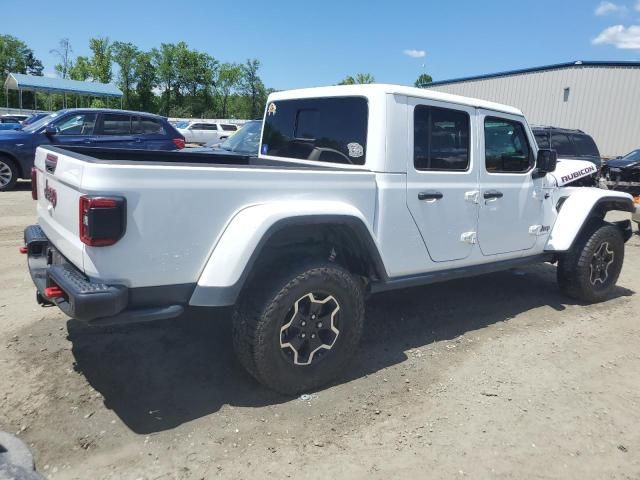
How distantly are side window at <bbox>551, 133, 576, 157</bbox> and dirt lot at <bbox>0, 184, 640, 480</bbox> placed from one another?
9.18 metres

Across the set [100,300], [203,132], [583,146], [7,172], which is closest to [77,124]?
[7,172]

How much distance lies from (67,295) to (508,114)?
3.79 metres

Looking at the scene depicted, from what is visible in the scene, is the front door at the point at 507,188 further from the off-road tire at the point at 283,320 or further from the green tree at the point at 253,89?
the green tree at the point at 253,89

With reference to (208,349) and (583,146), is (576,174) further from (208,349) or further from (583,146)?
(583,146)

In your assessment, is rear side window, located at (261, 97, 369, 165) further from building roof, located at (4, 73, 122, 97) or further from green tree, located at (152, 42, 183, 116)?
green tree, located at (152, 42, 183, 116)

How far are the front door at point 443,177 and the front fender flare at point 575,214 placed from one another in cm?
134

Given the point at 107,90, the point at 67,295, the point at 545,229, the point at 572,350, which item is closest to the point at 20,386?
the point at 67,295

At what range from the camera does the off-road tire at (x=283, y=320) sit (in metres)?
3.00

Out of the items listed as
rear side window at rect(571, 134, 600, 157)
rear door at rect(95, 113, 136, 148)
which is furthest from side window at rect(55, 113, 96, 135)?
rear side window at rect(571, 134, 600, 157)

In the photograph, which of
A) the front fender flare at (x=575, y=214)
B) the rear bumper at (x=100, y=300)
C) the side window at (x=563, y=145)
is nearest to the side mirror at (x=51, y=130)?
the rear bumper at (x=100, y=300)

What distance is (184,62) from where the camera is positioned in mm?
65938

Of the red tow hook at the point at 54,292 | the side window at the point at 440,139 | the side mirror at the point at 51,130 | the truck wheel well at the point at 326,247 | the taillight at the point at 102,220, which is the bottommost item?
the red tow hook at the point at 54,292

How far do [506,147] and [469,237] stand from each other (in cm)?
98

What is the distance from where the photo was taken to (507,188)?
14.4ft
